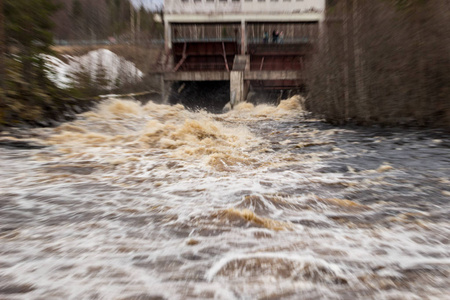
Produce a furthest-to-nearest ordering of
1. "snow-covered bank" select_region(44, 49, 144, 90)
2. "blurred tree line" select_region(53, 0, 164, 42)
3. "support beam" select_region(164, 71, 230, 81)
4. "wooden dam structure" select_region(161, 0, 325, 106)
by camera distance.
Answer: "wooden dam structure" select_region(161, 0, 325, 106), "support beam" select_region(164, 71, 230, 81), "blurred tree line" select_region(53, 0, 164, 42), "snow-covered bank" select_region(44, 49, 144, 90)

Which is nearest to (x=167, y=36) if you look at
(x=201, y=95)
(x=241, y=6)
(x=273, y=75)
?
(x=201, y=95)

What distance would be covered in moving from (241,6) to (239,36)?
1874mm

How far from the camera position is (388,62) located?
7715mm

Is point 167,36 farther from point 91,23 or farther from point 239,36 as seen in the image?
point 91,23

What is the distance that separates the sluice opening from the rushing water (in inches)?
598

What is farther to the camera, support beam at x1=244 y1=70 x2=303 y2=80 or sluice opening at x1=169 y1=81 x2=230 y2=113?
sluice opening at x1=169 y1=81 x2=230 y2=113

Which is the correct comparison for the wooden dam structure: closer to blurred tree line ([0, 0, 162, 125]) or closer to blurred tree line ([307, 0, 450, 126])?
blurred tree line ([307, 0, 450, 126])

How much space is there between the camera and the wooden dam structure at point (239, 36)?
21.1m

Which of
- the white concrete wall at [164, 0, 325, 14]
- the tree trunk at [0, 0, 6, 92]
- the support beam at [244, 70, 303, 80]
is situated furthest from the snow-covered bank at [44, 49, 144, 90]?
the white concrete wall at [164, 0, 325, 14]

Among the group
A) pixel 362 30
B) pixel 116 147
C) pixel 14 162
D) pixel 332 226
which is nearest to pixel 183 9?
pixel 362 30

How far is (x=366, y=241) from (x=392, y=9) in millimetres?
6838

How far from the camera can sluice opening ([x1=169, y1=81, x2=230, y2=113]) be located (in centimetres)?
2084

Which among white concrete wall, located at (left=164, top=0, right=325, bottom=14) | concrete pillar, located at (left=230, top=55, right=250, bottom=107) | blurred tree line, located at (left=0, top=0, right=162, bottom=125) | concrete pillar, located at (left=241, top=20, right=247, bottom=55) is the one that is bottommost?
blurred tree line, located at (left=0, top=0, right=162, bottom=125)

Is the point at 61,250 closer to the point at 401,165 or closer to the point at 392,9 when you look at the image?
the point at 401,165
